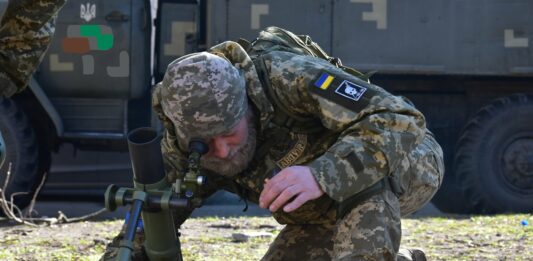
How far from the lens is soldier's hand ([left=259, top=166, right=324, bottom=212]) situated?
3.03 metres

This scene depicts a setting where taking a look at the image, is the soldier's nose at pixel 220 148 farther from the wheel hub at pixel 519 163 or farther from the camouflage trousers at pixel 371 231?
the wheel hub at pixel 519 163

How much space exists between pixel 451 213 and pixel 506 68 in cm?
122

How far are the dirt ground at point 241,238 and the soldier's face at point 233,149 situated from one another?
1.64 metres

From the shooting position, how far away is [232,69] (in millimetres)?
3283

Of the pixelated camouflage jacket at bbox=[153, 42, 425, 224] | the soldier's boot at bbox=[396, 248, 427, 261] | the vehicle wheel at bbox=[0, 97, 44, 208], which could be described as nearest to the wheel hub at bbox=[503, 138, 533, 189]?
the vehicle wheel at bbox=[0, 97, 44, 208]

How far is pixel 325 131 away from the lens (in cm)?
361

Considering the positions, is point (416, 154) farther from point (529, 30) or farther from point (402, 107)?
point (529, 30)

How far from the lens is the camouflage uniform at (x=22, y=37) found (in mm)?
3449

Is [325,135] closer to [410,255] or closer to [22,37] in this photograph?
[410,255]

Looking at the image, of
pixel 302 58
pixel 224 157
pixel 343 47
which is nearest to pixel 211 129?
pixel 224 157

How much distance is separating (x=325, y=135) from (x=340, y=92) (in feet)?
1.08

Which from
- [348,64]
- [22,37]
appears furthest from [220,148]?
[348,64]

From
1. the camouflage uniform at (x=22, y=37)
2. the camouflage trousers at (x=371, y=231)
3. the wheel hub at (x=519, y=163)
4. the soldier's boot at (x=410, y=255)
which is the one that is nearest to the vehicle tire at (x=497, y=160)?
the wheel hub at (x=519, y=163)

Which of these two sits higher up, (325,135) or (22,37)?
(22,37)
